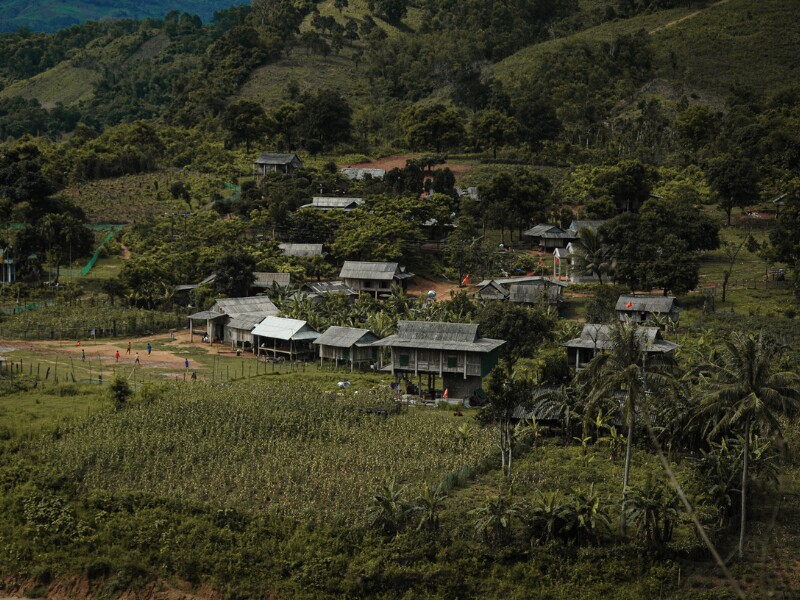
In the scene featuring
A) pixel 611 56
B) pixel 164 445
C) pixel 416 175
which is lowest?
pixel 164 445

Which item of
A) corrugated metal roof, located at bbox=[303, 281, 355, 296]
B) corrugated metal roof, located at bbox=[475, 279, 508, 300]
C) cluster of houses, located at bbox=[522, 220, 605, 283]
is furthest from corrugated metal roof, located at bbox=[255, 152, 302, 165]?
corrugated metal roof, located at bbox=[475, 279, 508, 300]

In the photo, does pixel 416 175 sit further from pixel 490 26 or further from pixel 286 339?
pixel 490 26

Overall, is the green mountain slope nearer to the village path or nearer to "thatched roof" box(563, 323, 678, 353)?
"thatched roof" box(563, 323, 678, 353)

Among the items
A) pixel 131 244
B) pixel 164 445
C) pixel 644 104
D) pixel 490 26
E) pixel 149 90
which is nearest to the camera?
pixel 164 445

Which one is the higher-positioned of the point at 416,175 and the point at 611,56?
the point at 611,56

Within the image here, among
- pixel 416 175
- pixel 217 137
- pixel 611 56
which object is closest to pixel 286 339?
pixel 416 175

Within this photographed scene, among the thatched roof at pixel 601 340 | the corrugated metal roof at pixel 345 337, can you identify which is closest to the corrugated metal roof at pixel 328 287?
the corrugated metal roof at pixel 345 337

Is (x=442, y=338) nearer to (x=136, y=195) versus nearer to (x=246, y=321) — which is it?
(x=246, y=321)
